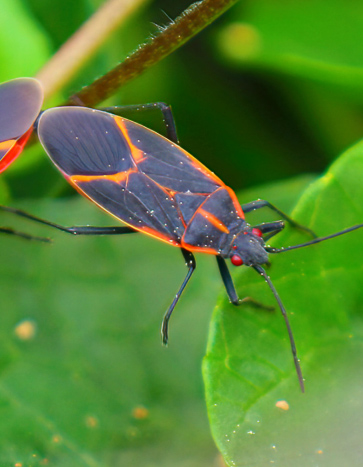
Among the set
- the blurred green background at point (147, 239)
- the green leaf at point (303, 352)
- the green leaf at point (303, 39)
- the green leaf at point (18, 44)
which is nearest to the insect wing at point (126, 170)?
the blurred green background at point (147, 239)

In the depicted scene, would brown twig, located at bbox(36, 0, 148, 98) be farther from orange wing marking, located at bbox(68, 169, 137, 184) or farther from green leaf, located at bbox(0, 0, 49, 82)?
orange wing marking, located at bbox(68, 169, 137, 184)

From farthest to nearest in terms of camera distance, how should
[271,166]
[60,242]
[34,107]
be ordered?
[271,166] < [60,242] < [34,107]

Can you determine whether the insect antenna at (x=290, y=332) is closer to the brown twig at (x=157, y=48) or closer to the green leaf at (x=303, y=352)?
the green leaf at (x=303, y=352)

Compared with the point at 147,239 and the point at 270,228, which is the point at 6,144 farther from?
the point at 270,228

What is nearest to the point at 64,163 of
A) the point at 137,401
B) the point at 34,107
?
the point at 34,107

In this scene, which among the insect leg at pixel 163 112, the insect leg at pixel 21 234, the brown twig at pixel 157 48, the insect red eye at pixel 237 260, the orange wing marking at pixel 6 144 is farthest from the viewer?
the insect leg at pixel 21 234

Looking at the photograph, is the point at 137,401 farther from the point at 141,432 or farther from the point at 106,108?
the point at 106,108

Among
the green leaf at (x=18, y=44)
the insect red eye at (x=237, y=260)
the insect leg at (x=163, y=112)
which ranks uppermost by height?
A: the green leaf at (x=18, y=44)

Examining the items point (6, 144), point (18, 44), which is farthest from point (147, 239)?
point (18, 44)
